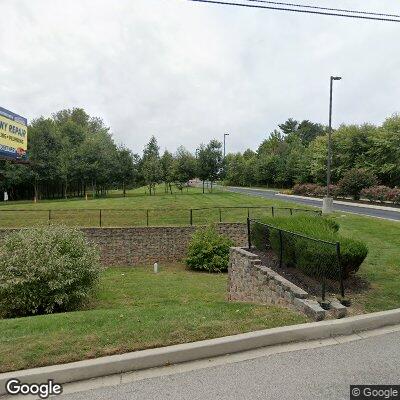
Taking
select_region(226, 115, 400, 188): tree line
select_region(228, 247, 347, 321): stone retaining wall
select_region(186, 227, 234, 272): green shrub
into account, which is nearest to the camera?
select_region(228, 247, 347, 321): stone retaining wall

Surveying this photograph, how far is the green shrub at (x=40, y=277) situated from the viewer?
26.0ft

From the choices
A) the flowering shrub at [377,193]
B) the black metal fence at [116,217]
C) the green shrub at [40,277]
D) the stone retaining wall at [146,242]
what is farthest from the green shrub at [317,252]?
the flowering shrub at [377,193]

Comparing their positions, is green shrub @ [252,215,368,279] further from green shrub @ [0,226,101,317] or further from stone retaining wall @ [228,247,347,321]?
green shrub @ [0,226,101,317]

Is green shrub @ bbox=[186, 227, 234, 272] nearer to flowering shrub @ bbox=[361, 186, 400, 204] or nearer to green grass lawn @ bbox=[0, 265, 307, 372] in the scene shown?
green grass lawn @ bbox=[0, 265, 307, 372]

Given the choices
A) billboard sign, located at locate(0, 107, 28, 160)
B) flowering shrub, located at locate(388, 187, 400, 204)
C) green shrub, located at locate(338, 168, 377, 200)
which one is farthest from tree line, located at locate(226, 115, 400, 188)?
billboard sign, located at locate(0, 107, 28, 160)

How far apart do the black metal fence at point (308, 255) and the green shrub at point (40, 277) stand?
437 cm

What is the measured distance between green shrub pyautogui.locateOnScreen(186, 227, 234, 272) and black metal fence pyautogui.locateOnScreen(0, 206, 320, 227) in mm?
2171

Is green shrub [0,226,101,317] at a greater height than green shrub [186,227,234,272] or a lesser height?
greater

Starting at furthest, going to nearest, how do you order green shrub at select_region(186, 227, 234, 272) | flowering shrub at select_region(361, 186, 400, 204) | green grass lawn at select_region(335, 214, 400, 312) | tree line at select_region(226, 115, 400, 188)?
tree line at select_region(226, 115, 400, 188) < flowering shrub at select_region(361, 186, 400, 204) < green shrub at select_region(186, 227, 234, 272) < green grass lawn at select_region(335, 214, 400, 312)

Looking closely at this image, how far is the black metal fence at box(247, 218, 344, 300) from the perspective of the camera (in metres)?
6.26

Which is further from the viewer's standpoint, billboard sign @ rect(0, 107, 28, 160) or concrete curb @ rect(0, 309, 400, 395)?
billboard sign @ rect(0, 107, 28, 160)

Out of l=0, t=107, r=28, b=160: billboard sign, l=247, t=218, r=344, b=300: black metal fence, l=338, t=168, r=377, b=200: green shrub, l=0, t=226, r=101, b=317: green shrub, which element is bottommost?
l=0, t=226, r=101, b=317: green shrub

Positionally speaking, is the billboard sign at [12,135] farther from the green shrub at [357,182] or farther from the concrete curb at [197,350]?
the green shrub at [357,182]

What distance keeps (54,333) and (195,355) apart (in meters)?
1.89
